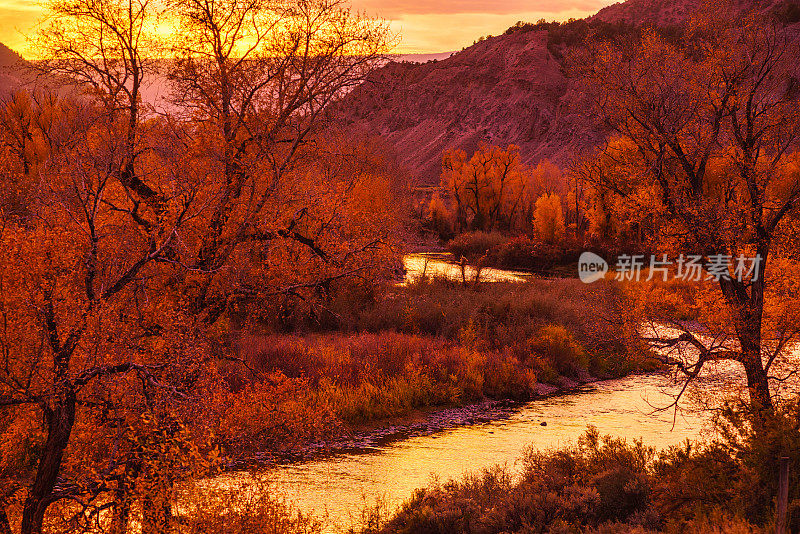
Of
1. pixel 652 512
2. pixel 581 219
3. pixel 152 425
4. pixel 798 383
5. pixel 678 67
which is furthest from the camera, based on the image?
pixel 581 219

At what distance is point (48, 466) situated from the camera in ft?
29.6

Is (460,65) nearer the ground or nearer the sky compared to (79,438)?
nearer the sky

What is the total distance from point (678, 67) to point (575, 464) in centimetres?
1054

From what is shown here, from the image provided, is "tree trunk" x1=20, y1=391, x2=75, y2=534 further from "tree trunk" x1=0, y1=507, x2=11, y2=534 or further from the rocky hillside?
the rocky hillside

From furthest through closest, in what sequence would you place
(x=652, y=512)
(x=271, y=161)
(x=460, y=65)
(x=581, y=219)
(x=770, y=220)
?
(x=460, y=65) < (x=581, y=219) < (x=770, y=220) < (x=271, y=161) < (x=652, y=512)

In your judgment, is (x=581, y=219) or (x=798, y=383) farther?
(x=581, y=219)

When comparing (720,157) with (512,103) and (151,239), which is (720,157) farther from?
(512,103)

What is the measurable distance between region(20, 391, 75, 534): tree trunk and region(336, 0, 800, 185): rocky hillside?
111613 millimetres

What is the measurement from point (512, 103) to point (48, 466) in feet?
507

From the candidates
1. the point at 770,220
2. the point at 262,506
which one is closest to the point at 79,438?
the point at 262,506

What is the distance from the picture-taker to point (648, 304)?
1741cm

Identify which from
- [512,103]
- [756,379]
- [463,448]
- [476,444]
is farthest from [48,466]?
[512,103]

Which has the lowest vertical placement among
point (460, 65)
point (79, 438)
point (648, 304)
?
point (79, 438)

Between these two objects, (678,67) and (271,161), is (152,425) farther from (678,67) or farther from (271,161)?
(678,67)
